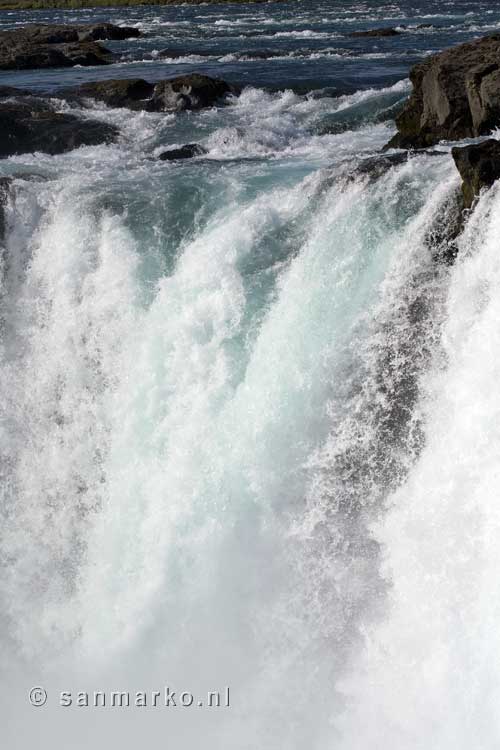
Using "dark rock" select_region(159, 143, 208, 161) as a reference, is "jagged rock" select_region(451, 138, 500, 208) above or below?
below

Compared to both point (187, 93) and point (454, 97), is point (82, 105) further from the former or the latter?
point (454, 97)

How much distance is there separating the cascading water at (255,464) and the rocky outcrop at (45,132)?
6087 mm

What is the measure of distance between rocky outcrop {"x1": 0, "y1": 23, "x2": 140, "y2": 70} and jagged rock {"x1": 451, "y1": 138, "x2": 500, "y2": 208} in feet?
90.8

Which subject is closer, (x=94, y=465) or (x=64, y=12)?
(x=94, y=465)

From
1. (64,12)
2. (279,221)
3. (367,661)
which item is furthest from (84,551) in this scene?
(64,12)

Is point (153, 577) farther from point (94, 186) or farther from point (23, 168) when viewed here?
point (23, 168)

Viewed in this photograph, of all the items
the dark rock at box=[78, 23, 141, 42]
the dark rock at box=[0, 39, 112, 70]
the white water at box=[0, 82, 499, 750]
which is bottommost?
the white water at box=[0, 82, 499, 750]

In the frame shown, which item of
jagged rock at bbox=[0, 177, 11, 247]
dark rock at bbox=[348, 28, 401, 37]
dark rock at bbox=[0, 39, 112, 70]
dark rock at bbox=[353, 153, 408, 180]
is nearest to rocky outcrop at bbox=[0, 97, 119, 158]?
jagged rock at bbox=[0, 177, 11, 247]

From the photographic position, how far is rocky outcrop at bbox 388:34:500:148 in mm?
14039

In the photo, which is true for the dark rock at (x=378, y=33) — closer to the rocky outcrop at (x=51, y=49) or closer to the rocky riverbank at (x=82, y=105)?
the rocky outcrop at (x=51, y=49)

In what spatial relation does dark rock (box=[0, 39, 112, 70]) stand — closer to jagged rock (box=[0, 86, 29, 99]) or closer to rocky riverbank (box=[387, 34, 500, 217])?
jagged rock (box=[0, 86, 29, 99])

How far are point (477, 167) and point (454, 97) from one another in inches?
194

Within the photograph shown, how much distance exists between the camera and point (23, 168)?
1781cm

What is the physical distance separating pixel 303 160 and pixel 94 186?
455 centimetres
